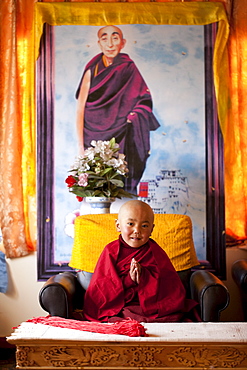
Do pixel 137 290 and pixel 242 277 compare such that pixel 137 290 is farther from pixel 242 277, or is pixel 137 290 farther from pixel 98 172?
pixel 98 172

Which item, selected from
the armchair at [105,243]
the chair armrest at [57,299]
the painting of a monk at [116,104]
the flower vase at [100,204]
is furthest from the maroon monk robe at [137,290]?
the painting of a monk at [116,104]

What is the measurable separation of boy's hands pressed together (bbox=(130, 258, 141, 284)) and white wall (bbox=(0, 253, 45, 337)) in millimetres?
1419

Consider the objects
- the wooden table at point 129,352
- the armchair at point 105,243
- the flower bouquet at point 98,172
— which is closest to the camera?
the wooden table at point 129,352

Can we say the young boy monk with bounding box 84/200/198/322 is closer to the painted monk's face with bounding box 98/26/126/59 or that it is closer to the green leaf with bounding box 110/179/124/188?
the green leaf with bounding box 110/179/124/188

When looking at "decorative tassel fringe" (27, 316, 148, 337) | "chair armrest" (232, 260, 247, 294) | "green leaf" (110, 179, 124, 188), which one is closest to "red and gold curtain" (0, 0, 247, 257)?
"chair armrest" (232, 260, 247, 294)

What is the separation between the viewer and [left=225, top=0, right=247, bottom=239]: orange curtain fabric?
12.2ft

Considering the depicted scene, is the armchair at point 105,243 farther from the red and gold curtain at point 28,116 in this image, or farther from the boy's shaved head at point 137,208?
the red and gold curtain at point 28,116

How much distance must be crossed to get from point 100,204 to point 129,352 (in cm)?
162

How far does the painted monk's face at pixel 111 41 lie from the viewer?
3689 mm

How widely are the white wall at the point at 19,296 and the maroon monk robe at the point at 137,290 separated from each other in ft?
4.04

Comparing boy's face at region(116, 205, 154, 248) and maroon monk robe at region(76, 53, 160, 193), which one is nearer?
boy's face at region(116, 205, 154, 248)

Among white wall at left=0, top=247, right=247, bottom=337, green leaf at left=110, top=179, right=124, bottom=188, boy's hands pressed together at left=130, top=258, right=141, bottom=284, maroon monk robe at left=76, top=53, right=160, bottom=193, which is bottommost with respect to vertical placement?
white wall at left=0, top=247, right=247, bottom=337

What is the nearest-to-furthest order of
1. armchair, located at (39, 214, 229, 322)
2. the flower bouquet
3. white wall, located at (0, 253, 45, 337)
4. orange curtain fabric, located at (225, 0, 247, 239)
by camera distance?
armchair, located at (39, 214, 229, 322) < the flower bouquet < white wall, located at (0, 253, 45, 337) < orange curtain fabric, located at (225, 0, 247, 239)

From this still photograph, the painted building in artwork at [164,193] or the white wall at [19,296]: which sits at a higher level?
the painted building in artwork at [164,193]
